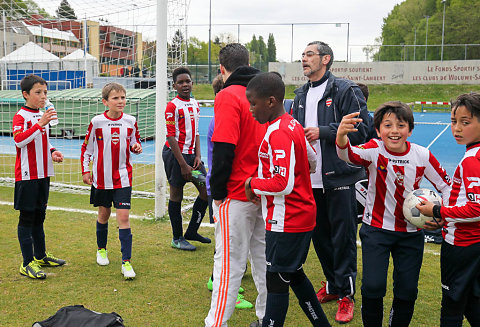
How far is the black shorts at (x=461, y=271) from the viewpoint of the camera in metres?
2.81

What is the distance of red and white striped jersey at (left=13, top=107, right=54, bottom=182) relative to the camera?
4562 millimetres

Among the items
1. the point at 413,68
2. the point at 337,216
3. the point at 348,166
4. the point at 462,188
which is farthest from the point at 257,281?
the point at 413,68

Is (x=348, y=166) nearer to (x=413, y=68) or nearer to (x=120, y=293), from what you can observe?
(x=120, y=293)

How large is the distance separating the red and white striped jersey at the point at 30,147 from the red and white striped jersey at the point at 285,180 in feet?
8.71

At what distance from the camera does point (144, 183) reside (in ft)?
30.0

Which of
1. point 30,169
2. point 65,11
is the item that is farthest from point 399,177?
point 65,11

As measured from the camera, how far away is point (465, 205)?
274 cm

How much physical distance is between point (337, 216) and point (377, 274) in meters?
0.96

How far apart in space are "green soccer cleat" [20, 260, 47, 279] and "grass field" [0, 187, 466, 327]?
6cm

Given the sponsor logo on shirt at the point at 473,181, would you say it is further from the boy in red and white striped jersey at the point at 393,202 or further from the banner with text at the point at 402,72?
the banner with text at the point at 402,72

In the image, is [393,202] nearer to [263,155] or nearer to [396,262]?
[396,262]

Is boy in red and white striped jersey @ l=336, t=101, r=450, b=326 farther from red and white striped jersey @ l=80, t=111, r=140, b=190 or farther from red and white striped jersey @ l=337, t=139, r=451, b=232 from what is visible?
red and white striped jersey @ l=80, t=111, r=140, b=190

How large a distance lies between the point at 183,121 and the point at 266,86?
2946 millimetres

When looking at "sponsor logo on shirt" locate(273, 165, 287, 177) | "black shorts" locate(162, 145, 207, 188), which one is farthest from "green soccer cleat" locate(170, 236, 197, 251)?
"sponsor logo on shirt" locate(273, 165, 287, 177)
